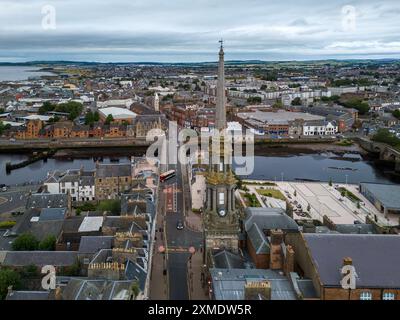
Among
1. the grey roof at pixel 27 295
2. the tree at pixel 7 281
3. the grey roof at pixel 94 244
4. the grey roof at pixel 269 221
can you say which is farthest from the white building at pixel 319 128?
the grey roof at pixel 27 295

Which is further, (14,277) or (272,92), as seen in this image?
(272,92)

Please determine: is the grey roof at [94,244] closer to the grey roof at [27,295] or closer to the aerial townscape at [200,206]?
the aerial townscape at [200,206]

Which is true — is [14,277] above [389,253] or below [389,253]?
below

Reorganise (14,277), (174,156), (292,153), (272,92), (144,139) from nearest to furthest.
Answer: (14,277) < (174,156) < (292,153) < (144,139) < (272,92)

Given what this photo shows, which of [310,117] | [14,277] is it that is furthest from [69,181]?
[310,117]

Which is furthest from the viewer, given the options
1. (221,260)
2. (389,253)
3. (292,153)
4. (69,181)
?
(292,153)

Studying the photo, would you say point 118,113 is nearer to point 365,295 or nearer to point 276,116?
point 276,116

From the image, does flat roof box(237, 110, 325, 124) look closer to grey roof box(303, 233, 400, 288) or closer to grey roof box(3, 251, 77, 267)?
grey roof box(3, 251, 77, 267)

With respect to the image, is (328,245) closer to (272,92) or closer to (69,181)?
(69,181)

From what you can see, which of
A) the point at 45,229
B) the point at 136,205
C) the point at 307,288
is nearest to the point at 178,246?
the point at 136,205
